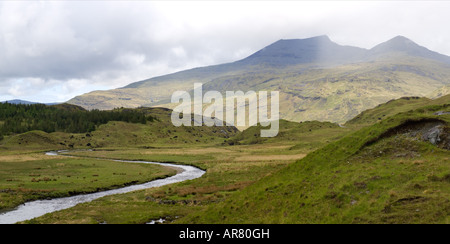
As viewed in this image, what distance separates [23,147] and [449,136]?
183 metres

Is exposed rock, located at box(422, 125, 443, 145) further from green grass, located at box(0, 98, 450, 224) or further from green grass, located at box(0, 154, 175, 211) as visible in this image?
green grass, located at box(0, 154, 175, 211)

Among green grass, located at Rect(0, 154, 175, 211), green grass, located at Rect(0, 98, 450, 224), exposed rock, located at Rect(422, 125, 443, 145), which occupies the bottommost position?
green grass, located at Rect(0, 154, 175, 211)

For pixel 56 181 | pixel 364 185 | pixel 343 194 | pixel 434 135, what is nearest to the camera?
pixel 343 194

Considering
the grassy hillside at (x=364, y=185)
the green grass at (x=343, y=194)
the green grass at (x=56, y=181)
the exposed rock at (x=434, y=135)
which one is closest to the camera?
the grassy hillside at (x=364, y=185)

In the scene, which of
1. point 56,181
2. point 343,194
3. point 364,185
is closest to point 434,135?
point 364,185

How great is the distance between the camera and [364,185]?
26.0 metres

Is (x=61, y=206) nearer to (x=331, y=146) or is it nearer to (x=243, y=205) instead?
(x=243, y=205)

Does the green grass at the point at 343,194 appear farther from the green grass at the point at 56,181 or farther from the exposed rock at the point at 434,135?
the green grass at the point at 56,181

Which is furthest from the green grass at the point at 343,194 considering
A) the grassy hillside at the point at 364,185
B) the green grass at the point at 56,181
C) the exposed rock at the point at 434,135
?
the green grass at the point at 56,181

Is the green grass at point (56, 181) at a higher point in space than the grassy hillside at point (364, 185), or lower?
lower

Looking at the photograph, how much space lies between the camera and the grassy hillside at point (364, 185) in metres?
21.9

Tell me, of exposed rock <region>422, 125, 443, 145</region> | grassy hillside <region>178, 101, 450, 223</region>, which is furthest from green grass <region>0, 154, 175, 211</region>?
exposed rock <region>422, 125, 443, 145</region>

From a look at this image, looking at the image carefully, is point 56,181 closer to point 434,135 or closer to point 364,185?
point 364,185

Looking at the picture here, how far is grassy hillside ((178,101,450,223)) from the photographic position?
2194 cm
